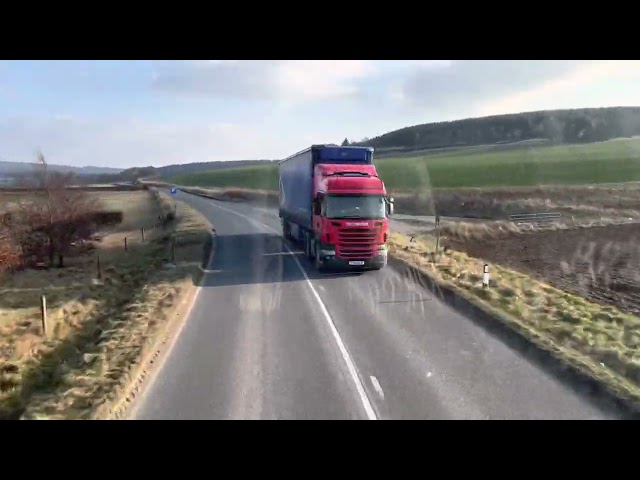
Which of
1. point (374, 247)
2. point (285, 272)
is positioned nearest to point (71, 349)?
point (285, 272)

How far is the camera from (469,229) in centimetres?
3362

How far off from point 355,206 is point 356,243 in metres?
1.20

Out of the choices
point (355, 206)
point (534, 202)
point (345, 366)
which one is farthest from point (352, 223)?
point (534, 202)

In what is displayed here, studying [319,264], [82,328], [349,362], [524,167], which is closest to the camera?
[349,362]

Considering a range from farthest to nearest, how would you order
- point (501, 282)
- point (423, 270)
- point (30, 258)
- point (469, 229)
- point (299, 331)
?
point (469, 229) → point (30, 258) → point (423, 270) → point (501, 282) → point (299, 331)

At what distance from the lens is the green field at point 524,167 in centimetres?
5253

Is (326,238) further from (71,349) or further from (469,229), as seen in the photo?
(469,229)

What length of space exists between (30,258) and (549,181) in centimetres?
4350

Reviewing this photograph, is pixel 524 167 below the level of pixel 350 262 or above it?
above

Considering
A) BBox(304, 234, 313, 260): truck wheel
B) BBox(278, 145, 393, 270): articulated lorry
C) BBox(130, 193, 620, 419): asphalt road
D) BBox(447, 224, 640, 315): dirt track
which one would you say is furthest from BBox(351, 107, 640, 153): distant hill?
BBox(130, 193, 620, 419): asphalt road

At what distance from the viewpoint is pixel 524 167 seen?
60125mm

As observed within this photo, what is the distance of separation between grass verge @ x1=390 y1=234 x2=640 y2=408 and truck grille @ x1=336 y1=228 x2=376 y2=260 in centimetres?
177

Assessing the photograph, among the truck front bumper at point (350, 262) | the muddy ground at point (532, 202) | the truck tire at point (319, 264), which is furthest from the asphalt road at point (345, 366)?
the muddy ground at point (532, 202)

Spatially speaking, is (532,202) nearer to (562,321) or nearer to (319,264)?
(319,264)
